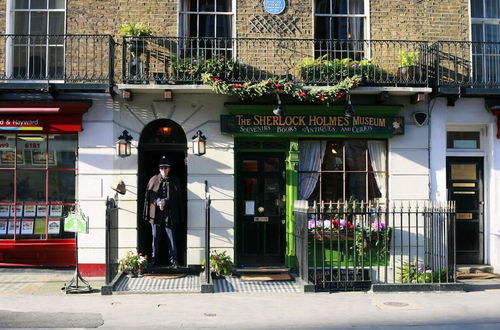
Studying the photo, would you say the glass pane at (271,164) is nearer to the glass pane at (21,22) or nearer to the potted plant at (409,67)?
the potted plant at (409,67)

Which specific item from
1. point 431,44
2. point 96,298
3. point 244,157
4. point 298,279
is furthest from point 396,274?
point 96,298

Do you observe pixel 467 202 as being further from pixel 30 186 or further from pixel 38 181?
pixel 30 186

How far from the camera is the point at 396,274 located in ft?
37.7

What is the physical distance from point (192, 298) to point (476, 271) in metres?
6.56

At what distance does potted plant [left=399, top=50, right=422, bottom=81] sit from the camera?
12023 mm

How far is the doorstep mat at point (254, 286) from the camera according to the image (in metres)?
10.5

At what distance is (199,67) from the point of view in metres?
11.6

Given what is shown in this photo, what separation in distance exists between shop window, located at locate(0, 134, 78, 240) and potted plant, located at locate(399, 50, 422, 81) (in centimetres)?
719

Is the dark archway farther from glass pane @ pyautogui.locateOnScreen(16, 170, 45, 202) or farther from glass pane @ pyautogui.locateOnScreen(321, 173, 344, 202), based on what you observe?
glass pane @ pyautogui.locateOnScreen(321, 173, 344, 202)

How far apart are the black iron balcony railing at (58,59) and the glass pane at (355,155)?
534 centimetres

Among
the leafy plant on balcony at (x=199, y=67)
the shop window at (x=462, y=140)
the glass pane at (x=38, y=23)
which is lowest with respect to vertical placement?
the shop window at (x=462, y=140)

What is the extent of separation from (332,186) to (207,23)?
4601mm

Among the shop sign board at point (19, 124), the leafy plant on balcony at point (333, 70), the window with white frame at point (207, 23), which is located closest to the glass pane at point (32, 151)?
the shop sign board at point (19, 124)

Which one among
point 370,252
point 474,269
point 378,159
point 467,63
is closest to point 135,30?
point 378,159
